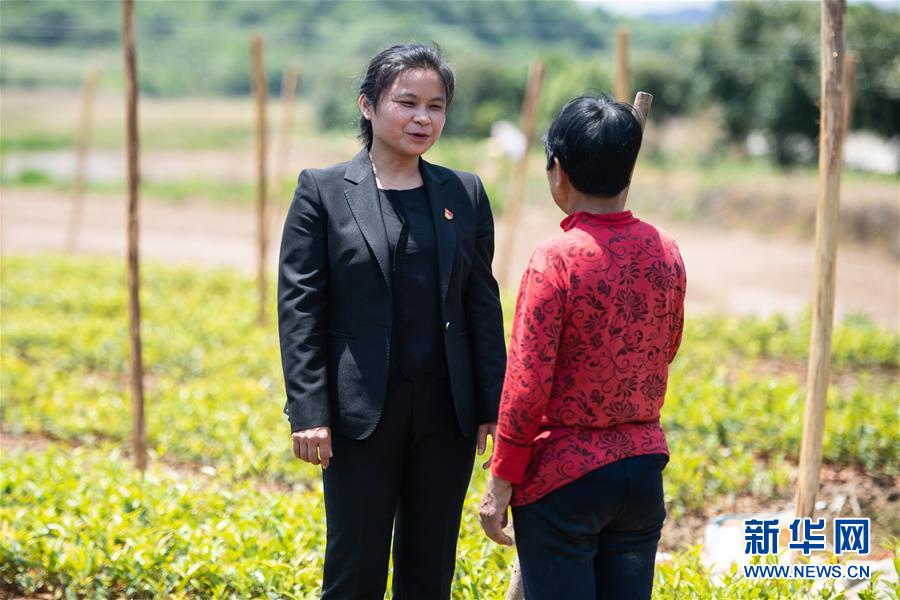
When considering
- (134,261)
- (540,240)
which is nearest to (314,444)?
(134,261)

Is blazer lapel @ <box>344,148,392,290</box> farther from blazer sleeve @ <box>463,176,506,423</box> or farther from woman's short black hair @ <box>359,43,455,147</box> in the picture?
blazer sleeve @ <box>463,176,506,423</box>

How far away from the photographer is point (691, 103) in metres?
28.5

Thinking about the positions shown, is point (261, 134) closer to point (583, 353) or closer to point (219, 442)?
point (219, 442)

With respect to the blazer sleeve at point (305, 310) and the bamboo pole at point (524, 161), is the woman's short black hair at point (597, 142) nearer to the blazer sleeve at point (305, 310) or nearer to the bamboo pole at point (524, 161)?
the blazer sleeve at point (305, 310)

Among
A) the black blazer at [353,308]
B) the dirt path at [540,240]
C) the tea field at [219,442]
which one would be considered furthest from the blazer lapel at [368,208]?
the dirt path at [540,240]

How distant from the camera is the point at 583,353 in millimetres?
2275

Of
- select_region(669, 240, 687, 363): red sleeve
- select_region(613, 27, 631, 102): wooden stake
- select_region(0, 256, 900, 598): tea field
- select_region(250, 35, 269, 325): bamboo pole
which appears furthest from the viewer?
select_region(250, 35, 269, 325): bamboo pole

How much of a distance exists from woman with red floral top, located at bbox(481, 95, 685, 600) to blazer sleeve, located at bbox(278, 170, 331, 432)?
599mm

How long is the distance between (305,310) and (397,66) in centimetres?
69

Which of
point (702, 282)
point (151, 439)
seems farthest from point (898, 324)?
point (151, 439)

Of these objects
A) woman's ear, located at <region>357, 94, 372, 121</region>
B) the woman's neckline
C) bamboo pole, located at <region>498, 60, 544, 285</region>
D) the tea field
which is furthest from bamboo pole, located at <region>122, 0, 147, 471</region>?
bamboo pole, located at <region>498, 60, 544, 285</region>

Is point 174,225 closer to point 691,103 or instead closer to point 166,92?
point 691,103

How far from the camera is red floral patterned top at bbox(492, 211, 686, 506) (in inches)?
87.7

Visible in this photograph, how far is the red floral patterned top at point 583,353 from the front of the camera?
→ 2229mm
